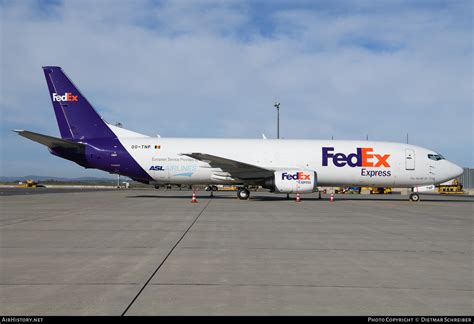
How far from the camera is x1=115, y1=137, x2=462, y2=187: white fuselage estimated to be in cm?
2458

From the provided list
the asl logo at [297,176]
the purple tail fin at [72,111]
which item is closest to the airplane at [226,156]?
the purple tail fin at [72,111]

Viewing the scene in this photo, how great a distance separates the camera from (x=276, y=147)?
25.1m

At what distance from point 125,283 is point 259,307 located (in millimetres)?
1741

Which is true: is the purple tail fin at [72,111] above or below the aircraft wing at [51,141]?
above

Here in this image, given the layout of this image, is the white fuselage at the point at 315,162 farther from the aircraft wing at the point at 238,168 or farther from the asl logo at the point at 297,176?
the asl logo at the point at 297,176

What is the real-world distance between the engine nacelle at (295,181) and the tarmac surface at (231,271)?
40.3 ft

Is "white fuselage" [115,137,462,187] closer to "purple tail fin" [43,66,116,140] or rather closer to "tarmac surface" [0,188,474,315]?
"purple tail fin" [43,66,116,140]

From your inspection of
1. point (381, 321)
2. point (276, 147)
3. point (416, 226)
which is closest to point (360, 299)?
point (381, 321)

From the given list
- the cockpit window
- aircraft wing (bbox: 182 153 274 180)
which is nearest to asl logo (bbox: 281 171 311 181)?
aircraft wing (bbox: 182 153 274 180)

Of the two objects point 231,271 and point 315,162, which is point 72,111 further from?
point 231,271

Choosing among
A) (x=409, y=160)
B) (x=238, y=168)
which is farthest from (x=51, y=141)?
(x=409, y=160)

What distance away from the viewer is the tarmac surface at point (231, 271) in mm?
4148

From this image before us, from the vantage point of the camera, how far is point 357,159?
968 inches

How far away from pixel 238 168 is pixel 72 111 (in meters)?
10.7
